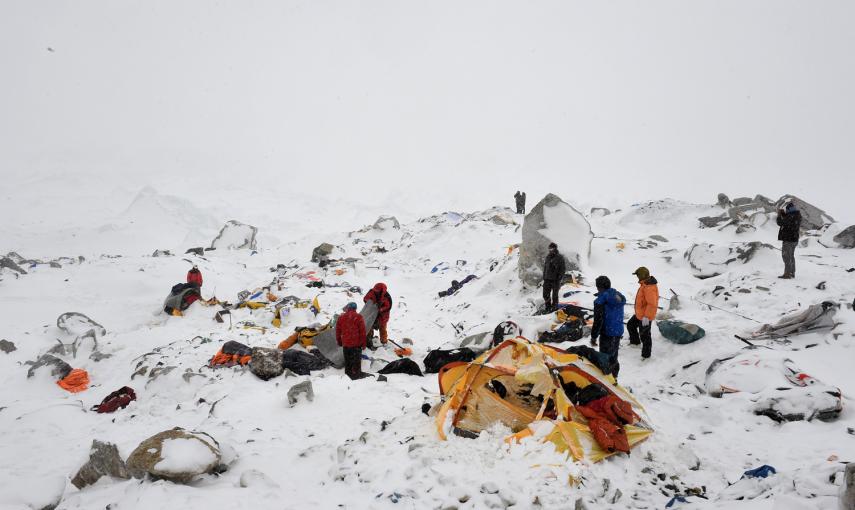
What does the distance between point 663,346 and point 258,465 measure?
6.70 meters

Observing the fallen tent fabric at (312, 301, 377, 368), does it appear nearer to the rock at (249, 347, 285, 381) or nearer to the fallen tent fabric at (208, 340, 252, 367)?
the rock at (249, 347, 285, 381)

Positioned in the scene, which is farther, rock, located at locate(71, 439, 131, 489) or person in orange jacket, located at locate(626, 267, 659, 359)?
person in orange jacket, located at locate(626, 267, 659, 359)

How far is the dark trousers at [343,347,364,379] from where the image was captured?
7.80 m

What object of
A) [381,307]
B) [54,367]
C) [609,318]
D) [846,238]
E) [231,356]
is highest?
[846,238]

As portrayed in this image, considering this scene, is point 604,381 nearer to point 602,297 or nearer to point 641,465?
point 641,465

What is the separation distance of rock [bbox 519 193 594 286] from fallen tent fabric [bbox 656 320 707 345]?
16.5 ft

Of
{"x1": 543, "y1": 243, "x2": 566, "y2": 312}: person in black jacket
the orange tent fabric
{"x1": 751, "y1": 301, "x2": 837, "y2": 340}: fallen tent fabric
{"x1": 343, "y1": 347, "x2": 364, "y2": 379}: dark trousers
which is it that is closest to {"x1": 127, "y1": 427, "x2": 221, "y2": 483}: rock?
{"x1": 343, "y1": 347, "x2": 364, "y2": 379}: dark trousers

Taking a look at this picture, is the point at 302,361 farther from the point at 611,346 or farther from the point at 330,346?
the point at 611,346

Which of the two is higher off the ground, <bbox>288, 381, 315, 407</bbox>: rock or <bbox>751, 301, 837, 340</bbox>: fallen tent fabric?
<bbox>751, 301, 837, 340</bbox>: fallen tent fabric

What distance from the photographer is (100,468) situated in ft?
14.0

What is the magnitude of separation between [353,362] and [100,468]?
4.08 m

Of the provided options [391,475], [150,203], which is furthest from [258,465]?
[150,203]

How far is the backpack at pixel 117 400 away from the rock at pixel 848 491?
9003 millimetres

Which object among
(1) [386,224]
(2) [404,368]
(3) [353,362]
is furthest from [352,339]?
(1) [386,224]
